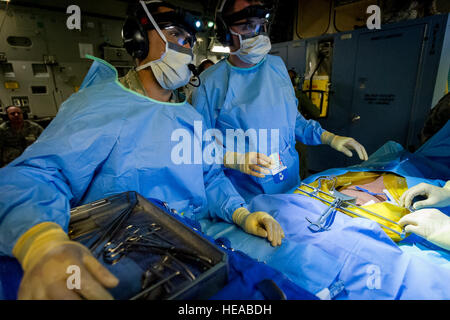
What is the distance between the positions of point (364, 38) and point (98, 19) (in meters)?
4.66

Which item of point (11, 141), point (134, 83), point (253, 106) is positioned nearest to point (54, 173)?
point (134, 83)

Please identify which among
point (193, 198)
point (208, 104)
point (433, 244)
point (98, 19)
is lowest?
point (433, 244)

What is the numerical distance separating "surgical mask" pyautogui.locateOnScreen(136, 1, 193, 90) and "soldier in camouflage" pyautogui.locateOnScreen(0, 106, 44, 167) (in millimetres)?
3755

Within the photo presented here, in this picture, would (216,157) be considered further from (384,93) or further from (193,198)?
(384,93)

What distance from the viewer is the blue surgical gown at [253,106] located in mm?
1810

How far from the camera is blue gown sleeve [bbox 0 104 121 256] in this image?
729 millimetres

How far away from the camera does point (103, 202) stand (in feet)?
3.09

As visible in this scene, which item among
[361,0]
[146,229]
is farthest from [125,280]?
[361,0]

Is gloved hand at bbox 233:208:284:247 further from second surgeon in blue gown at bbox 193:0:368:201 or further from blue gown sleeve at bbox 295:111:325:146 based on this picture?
blue gown sleeve at bbox 295:111:325:146

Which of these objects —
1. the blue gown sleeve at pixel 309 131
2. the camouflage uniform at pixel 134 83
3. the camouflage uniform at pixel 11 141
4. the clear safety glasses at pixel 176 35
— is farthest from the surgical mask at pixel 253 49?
the camouflage uniform at pixel 11 141

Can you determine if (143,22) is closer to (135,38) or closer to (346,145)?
(135,38)

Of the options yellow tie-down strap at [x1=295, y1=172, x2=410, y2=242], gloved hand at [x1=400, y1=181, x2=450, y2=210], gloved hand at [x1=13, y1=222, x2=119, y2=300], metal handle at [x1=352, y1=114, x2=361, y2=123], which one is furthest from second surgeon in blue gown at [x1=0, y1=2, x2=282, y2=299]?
metal handle at [x1=352, y1=114, x2=361, y2=123]

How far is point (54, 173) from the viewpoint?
936 mm
